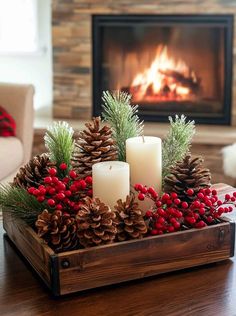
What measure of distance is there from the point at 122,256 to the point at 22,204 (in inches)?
9.9

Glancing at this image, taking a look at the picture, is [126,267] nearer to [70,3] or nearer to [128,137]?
[128,137]

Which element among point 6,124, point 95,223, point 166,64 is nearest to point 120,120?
point 95,223

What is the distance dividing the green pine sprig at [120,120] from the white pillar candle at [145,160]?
0.23 feet

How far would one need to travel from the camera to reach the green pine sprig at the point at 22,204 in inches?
51.9

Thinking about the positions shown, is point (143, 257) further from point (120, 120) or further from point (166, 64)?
point (166, 64)

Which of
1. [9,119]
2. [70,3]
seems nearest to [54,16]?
[70,3]

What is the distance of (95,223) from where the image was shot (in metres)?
1.21

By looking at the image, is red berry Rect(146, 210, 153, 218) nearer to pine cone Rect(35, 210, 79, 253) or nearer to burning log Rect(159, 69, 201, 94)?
pine cone Rect(35, 210, 79, 253)

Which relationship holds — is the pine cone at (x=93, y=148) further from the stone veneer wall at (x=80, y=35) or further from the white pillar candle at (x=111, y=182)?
the stone veneer wall at (x=80, y=35)

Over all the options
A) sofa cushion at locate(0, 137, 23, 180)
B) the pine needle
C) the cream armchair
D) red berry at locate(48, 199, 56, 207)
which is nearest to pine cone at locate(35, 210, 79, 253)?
red berry at locate(48, 199, 56, 207)

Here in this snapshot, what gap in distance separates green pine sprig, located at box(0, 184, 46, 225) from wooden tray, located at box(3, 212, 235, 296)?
0.08 ft

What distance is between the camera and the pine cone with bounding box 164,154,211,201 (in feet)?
4.50

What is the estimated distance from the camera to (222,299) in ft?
3.98

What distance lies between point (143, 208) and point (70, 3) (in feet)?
8.44
